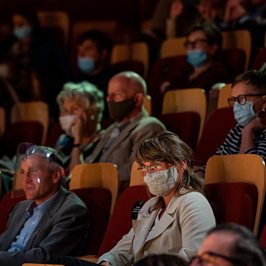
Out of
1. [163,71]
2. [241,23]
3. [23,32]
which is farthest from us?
[23,32]

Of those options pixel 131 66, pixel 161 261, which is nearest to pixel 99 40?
pixel 131 66

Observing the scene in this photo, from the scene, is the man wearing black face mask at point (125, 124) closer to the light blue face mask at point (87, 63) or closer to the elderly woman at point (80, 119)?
the elderly woman at point (80, 119)

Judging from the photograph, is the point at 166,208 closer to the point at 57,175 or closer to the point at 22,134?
the point at 57,175

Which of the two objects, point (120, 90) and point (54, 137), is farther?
point (54, 137)

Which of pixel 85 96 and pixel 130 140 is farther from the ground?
pixel 85 96

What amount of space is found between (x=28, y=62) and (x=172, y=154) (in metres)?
3.11

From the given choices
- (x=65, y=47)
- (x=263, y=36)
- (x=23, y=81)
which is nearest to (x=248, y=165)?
(x=263, y=36)

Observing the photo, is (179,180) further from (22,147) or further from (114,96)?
(114,96)

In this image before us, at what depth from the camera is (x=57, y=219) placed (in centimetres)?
188

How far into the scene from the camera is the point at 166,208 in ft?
5.29

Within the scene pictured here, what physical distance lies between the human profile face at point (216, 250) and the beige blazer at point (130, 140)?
138 cm

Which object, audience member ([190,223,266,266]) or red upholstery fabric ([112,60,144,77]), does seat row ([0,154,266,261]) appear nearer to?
audience member ([190,223,266,266])

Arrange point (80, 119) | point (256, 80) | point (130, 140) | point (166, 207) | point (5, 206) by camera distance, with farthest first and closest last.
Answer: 1. point (80, 119)
2. point (130, 140)
3. point (5, 206)
4. point (256, 80)
5. point (166, 207)

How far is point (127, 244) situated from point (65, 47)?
342 centimetres
